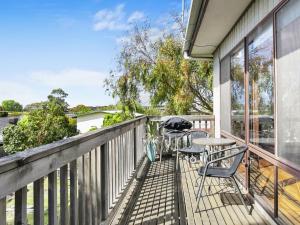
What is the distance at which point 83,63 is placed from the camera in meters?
40.1

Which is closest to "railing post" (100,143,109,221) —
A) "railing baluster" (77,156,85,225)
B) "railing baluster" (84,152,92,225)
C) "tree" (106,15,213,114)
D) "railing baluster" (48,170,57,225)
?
"railing baluster" (84,152,92,225)

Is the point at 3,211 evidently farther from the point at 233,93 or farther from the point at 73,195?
the point at 233,93

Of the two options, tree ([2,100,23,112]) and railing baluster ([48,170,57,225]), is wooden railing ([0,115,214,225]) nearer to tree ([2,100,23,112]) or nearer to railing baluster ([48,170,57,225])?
railing baluster ([48,170,57,225])

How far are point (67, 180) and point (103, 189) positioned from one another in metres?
0.97

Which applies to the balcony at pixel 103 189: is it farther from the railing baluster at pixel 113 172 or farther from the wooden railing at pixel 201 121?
the wooden railing at pixel 201 121

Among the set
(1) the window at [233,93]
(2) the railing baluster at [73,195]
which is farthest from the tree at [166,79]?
(2) the railing baluster at [73,195]

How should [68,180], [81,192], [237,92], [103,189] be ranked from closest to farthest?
1. [68,180]
2. [81,192]
3. [103,189]
4. [237,92]

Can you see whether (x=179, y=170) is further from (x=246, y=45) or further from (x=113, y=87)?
(x=113, y=87)

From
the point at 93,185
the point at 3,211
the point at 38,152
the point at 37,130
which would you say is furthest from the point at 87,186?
the point at 37,130

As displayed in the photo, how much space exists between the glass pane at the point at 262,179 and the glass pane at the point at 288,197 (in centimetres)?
23

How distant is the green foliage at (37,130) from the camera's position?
27312 millimetres

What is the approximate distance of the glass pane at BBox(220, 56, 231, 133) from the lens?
5.51m

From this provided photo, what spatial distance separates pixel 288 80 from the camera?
2.68 meters

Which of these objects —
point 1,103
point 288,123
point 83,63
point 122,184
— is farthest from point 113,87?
point 1,103
